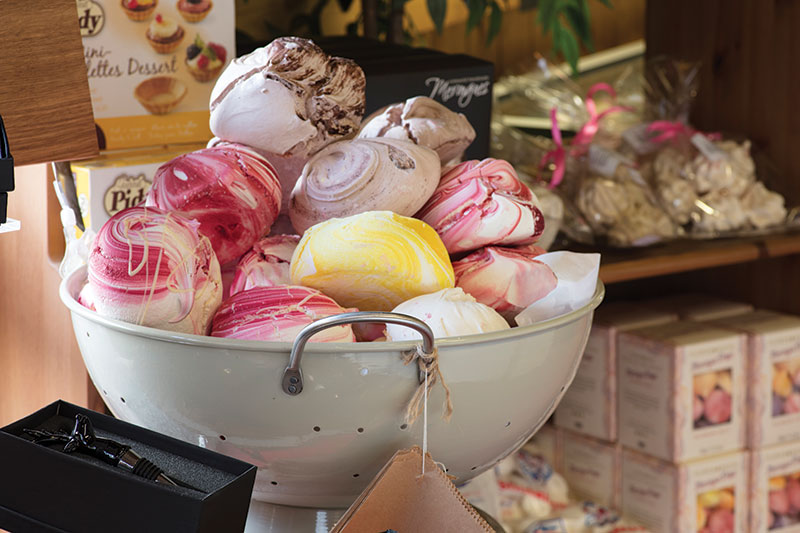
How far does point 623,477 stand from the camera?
5.06 feet

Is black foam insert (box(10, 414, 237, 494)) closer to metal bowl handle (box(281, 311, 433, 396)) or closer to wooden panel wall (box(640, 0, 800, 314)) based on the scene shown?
metal bowl handle (box(281, 311, 433, 396))

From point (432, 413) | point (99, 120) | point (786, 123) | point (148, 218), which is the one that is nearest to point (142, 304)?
point (148, 218)

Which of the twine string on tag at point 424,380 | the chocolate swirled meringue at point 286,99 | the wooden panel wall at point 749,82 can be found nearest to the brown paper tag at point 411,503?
the twine string on tag at point 424,380

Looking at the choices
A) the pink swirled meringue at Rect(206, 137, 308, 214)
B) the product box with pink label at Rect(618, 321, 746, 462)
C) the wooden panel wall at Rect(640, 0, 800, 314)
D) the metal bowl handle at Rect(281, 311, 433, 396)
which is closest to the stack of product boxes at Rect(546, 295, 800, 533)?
the product box with pink label at Rect(618, 321, 746, 462)

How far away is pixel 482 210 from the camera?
2.26 feet

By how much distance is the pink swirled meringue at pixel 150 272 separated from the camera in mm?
565

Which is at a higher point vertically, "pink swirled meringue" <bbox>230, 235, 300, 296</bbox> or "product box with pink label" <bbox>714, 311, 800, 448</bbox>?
"pink swirled meringue" <bbox>230, 235, 300, 296</bbox>

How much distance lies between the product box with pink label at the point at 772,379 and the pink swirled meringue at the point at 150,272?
1.14 meters

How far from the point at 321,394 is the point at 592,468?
3.76 feet

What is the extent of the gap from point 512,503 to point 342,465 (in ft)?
3.30

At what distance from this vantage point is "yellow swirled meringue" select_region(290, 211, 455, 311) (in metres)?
0.62

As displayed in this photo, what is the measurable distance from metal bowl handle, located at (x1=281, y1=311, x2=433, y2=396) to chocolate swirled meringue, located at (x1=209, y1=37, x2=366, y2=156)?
0.72ft

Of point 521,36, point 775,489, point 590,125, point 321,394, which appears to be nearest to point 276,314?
point 321,394

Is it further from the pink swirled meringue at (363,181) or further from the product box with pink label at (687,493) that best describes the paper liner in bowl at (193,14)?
the product box with pink label at (687,493)
